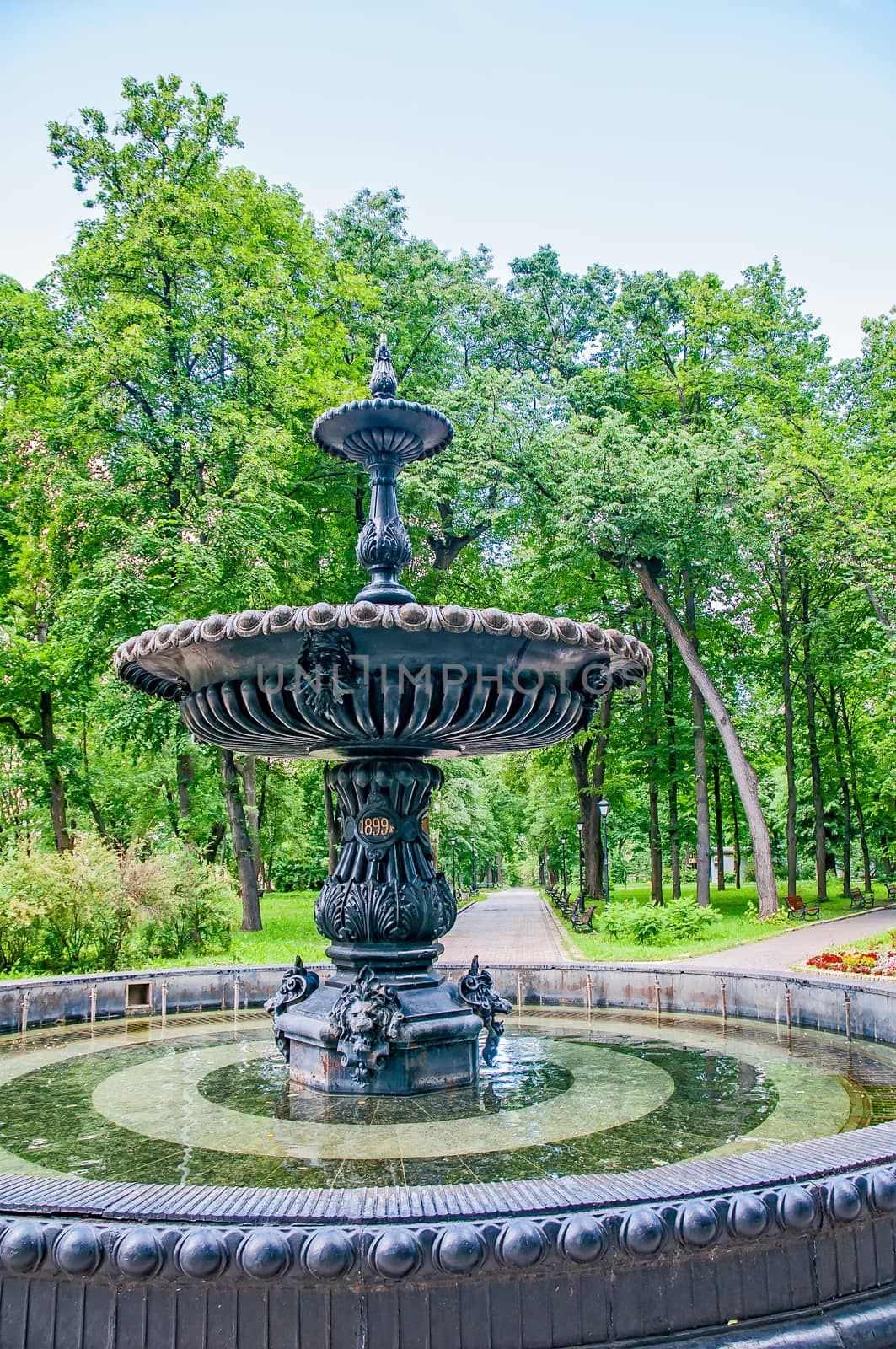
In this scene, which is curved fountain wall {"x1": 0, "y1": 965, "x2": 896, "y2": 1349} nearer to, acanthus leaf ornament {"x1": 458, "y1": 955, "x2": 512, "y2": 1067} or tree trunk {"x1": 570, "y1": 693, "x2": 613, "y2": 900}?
acanthus leaf ornament {"x1": 458, "y1": 955, "x2": 512, "y2": 1067}

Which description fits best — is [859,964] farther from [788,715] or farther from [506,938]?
[788,715]

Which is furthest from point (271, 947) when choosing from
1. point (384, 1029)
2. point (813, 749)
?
point (813, 749)

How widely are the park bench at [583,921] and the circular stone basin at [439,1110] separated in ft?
54.2

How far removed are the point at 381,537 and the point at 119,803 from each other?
2874 centimetres

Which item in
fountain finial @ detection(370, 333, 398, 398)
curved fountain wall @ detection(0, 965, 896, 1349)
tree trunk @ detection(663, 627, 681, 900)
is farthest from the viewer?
tree trunk @ detection(663, 627, 681, 900)

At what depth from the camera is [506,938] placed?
25438mm

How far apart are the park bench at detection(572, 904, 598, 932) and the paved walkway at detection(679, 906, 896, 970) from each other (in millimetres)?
4715

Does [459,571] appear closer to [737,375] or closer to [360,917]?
[737,375]

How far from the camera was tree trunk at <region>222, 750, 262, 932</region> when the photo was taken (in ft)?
69.7

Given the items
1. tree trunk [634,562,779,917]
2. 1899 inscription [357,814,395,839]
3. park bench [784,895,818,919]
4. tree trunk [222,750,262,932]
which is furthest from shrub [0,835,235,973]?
park bench [784,895,818,919]

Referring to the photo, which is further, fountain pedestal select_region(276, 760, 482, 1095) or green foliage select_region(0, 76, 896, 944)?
green foliage select_region(0, 76, 896, 944)

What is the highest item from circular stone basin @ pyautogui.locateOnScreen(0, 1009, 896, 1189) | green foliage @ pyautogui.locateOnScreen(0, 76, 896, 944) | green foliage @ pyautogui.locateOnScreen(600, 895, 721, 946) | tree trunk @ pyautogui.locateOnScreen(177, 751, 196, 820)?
green foliage @ pyautogui.locateOnScreen(0, 76, 896, 944)

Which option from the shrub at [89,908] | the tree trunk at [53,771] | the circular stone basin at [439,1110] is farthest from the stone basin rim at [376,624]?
the tree trunk at [53,771]

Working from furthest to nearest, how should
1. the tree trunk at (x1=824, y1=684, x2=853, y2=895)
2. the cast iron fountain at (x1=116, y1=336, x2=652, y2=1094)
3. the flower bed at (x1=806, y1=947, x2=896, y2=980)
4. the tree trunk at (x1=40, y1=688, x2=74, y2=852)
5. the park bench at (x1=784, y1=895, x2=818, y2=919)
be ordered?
the tree trunk at (x1=824, y1=684, x2=853, y2=895) → the park bench at (x1=784, y1=895, x2=818, y2=919) → the tree trunk at (x1=40, y1=688, x2=74, y2=852) → the flower bed at (x1=806, y1=947, x2=896, y2=980) → the cast iron fountain at (x1=116, y1=336, x2=652, y2=1094)
